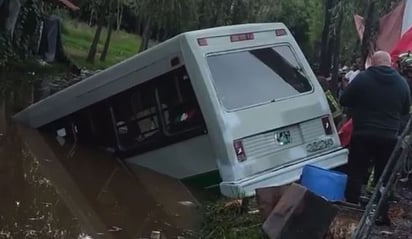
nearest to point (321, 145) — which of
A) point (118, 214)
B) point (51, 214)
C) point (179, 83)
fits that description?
point (179, 83)

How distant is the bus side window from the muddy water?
728mm

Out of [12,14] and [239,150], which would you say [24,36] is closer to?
[12,14]

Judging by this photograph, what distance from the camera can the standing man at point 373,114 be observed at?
7727 mm

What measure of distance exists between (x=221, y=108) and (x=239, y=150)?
0.50 m

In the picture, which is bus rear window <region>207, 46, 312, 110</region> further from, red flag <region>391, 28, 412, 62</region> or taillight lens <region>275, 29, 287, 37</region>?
red flag <region>391, 28, 412, 62</region>

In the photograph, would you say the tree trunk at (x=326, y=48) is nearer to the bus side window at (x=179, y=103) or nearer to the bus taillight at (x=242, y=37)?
the bus taillight at (x=242, y=37)

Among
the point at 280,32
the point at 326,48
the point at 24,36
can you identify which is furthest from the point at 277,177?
the point at 24,36

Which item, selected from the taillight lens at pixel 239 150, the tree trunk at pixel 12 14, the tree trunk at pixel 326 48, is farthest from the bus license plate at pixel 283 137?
the tree trunk at pixel 326 48

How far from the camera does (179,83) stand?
9.13 metres

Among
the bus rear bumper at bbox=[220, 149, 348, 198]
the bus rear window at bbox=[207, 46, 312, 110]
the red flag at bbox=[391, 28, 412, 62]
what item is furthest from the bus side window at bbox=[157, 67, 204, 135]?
the red flag at bbox=[391, 28, 412, 62]

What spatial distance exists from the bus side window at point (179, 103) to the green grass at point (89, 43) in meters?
22.1

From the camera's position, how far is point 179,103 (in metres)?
9.34

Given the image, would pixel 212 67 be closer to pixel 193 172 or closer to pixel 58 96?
pixel 193 172

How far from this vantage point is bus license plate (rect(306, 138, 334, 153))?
9273 mm
